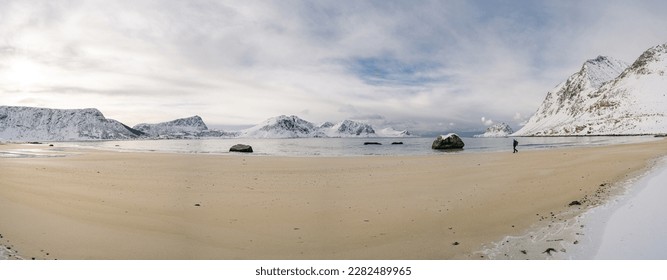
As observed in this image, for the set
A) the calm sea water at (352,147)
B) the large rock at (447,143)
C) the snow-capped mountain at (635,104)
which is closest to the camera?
the calm sea water at (352,147)

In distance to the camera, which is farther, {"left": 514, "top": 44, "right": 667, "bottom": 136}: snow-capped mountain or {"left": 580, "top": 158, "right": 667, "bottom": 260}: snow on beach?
{"left": 514, "top": 44, "right": 667, "bottom": 136}: snow-capped mountain

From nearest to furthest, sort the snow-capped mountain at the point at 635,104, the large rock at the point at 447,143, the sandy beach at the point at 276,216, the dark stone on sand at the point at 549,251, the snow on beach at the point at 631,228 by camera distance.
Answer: the snow on beach at the point at 631,228 < the dark stone on sand at the point at 549,251 < the sandy beach at the point at 276,216 < the large rock at the point at 447,143 < the snow-capped mountain at the point at 635,104

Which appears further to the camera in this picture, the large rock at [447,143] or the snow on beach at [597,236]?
the large rock at [447,143]

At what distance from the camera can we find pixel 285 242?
5293 mm

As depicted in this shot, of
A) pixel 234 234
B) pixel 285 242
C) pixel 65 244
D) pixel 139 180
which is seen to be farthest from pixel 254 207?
pixel 139 180

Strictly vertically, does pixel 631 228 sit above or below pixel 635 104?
below

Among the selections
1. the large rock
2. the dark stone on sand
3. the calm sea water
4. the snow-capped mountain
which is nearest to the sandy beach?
the dark stone on sand

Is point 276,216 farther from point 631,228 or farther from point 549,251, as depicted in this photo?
point 631,228

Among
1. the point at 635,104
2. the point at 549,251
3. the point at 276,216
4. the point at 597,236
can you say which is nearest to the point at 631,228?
the point at 597,236

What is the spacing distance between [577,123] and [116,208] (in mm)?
239586

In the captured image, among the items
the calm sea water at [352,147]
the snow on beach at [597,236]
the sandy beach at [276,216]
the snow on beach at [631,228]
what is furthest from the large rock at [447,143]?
the snow on beach at [597,236]

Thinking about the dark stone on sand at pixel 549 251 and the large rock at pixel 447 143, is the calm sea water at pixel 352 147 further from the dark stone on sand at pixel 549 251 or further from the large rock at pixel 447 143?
the dark stone on sand at pixel 549 251

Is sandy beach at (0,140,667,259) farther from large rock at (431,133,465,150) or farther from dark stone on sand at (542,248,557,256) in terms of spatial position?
large rock at (431,133,465,150)

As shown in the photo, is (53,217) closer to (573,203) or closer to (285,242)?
(285,242)
